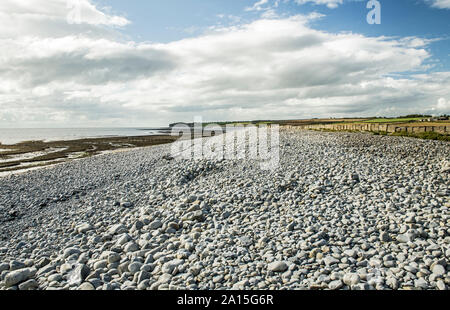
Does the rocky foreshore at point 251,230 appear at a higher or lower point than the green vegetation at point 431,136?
lower

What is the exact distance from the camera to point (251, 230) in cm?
802

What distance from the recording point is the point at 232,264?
21.0 feet

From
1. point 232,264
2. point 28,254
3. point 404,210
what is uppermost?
point 404,210

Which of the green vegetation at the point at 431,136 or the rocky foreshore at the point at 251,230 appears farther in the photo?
the green vegetation at the point at 431,136

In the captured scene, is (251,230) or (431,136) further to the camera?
(431,136)

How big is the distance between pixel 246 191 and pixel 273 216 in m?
2.34

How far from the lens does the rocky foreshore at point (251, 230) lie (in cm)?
596

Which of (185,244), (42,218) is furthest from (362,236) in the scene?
(42,218)

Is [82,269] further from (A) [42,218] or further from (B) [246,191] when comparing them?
(A) [42,218]

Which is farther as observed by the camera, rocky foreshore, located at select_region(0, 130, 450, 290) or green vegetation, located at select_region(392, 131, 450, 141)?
green vegetation, located at select_region(392, 131, 450, 141)

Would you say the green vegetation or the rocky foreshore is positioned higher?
the green vegetation

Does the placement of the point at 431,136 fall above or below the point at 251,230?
above

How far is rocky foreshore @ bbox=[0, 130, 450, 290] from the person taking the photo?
5.96m

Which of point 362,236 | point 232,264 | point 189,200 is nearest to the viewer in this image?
point 232,264
